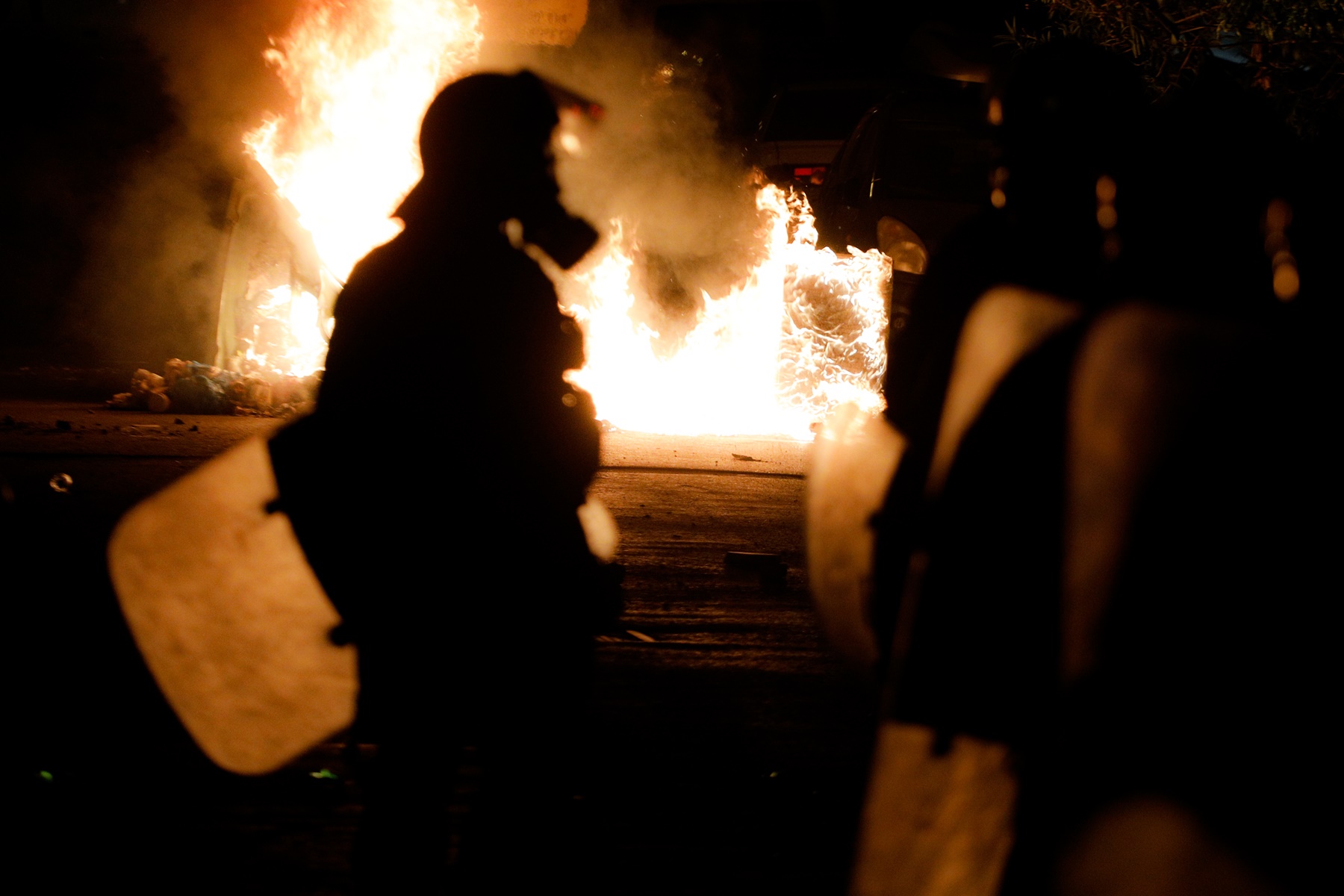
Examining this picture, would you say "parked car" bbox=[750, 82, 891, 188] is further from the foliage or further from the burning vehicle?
the foliage

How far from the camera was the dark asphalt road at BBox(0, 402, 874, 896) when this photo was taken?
237cm

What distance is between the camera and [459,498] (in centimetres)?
178

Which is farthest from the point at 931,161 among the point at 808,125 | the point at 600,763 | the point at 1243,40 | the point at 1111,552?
the point at 1111,552

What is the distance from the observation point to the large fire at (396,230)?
39.0ft

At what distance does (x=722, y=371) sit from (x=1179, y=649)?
12.0 m

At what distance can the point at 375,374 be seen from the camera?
177cm

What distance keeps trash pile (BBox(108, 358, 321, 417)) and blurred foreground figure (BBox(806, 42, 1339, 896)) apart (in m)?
10.3

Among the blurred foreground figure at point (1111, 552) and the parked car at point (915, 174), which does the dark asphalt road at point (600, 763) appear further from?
the parked car at point (915, 174)

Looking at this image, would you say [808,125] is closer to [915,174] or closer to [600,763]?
[915,174]

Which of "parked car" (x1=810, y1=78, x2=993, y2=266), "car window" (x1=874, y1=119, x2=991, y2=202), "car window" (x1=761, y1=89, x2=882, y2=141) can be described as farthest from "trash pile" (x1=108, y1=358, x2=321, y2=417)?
"car window" (x1=761, y1=89, x2=882, y2=141)

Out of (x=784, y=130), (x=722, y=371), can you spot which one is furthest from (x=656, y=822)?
(x=784, y=130)

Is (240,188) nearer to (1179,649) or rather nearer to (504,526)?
(504,526)

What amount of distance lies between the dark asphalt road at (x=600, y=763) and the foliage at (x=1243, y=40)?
13.7 ft

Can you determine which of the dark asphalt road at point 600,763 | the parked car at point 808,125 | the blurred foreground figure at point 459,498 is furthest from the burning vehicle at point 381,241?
the blurred foreground figure at point 459,498
